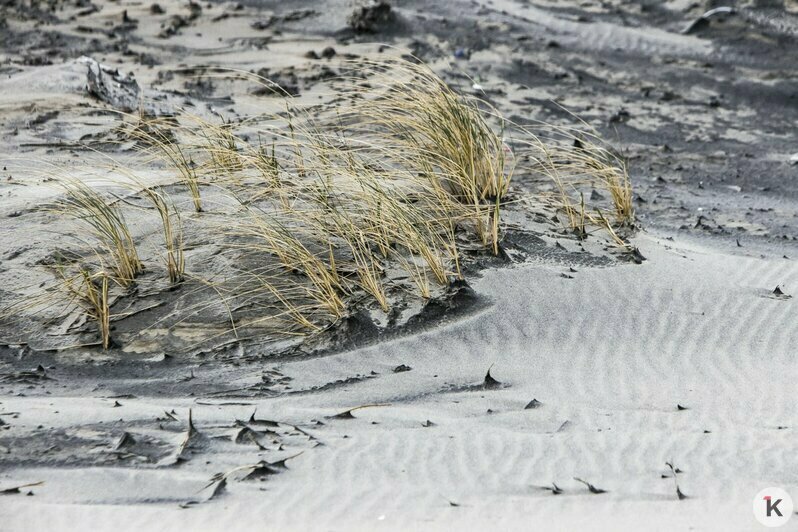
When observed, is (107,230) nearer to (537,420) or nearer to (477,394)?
(477,394)

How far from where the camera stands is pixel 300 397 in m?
3.48

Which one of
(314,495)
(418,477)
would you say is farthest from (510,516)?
(314,495)

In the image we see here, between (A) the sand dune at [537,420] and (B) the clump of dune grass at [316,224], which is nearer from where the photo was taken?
(A) the sand dune at [537,420]

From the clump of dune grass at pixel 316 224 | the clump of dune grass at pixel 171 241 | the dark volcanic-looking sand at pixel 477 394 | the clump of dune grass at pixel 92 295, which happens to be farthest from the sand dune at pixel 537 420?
the clump of dune grass at pixel 171 241

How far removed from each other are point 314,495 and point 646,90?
6.27m
